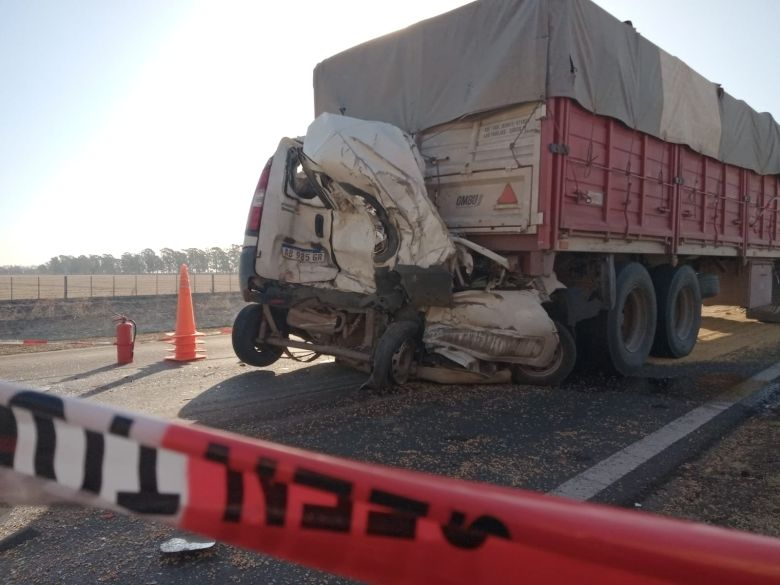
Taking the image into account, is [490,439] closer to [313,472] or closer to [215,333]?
[313,472]

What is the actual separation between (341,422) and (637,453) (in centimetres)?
208

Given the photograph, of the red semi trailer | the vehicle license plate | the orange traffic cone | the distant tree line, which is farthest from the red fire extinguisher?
the distant tree line

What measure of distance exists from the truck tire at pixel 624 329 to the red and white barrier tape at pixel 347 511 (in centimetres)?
558

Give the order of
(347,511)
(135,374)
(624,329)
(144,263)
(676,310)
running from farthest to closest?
(144,263) → (676,310) → (624,329) → (135,374) → (347,511)

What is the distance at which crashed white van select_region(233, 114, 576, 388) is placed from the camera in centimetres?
502

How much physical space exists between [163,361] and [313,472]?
6.74m

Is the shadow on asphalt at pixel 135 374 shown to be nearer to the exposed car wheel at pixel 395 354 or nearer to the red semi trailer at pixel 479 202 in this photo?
the red semi trailer at pixel 479 202

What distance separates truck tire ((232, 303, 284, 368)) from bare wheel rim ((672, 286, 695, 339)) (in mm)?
5514

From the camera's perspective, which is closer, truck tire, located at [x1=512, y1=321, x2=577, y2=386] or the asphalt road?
the asphalt road

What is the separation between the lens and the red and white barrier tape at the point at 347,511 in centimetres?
92

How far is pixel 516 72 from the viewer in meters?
5.29

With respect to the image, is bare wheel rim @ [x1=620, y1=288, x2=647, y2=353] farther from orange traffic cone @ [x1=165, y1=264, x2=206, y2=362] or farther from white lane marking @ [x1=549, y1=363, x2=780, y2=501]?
orange traffic cone @ [x1=165, y1=264, x2=206, y2=362]

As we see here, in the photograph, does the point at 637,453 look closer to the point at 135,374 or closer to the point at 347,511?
the point at 347,511

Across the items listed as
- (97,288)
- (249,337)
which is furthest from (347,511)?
(97,288)
